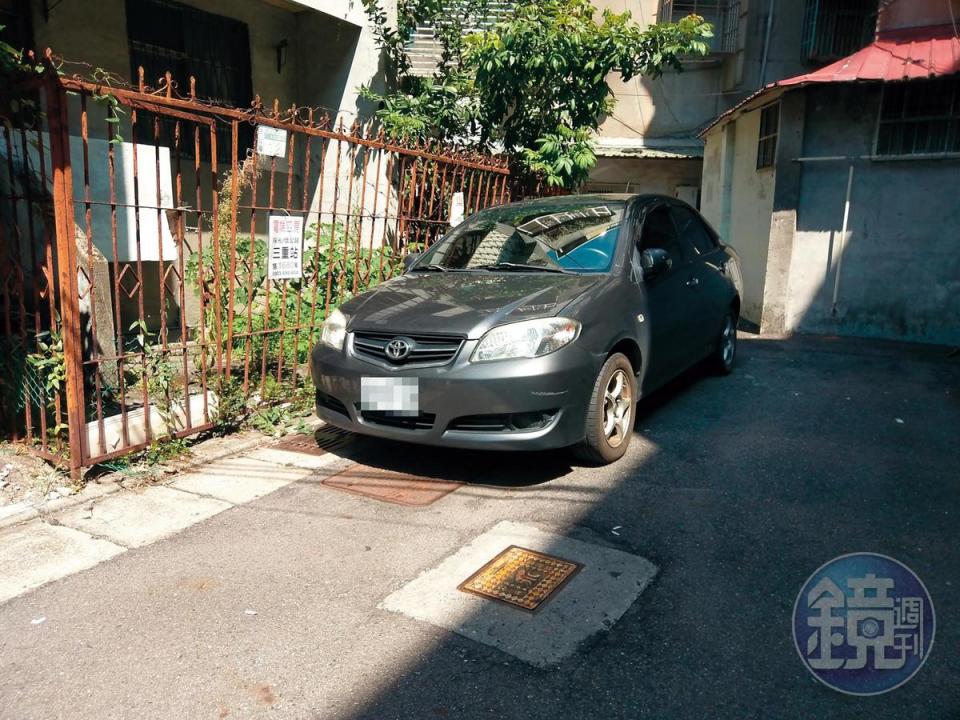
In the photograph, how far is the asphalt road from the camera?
8.00 feet

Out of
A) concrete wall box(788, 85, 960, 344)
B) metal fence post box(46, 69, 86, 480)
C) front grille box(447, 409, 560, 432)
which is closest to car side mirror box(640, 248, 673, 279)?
front grille box(447, 409, 560, 432)

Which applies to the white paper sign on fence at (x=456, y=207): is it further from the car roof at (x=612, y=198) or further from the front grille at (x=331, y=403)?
the front grille at (x=331, y=403)

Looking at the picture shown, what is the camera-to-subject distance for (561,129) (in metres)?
8.88

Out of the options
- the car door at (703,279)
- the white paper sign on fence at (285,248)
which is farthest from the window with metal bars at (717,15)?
the white paper sign on fence at (285,248)

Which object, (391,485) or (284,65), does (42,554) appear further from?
(284,65)

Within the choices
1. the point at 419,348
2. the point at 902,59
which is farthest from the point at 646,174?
the point at 419,348

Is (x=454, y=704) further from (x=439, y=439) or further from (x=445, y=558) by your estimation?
(x=439, y=439)

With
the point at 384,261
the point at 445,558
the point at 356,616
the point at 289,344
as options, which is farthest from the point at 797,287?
the point at 356,616

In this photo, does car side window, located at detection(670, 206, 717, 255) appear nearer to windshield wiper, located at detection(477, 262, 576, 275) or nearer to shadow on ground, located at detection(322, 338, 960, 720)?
shadow on ground, located at detection(322, 338, 960, 720)

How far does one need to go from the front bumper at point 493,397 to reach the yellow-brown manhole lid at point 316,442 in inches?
32.6

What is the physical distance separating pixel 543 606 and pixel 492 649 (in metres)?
0.35

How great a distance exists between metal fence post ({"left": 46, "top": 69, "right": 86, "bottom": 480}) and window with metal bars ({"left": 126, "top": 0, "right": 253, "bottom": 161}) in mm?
3624

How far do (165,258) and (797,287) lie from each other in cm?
785

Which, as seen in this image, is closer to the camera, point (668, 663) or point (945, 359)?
point (668, 663)
